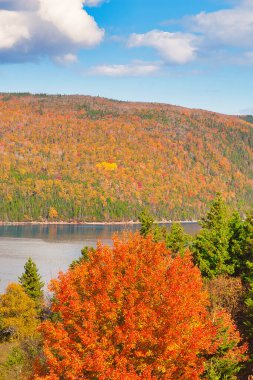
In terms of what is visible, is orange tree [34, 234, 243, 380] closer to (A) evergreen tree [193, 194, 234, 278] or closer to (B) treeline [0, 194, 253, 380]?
(B) treeline [0, 194, 253, 380]

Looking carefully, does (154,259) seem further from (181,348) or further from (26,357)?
(26,357)

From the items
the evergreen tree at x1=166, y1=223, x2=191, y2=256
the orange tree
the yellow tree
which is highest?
the evergreen tree at x1=166, y1=223, x2=191, y2=256

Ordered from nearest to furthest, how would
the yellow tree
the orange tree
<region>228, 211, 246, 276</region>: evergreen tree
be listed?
1. the orange tree
2. <region>228, 211, 246, 276</region>: evergreen tree
3. the yellow tree

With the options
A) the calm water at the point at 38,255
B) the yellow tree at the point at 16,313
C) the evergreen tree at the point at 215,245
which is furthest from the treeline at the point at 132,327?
the calm water at the point at 38,255

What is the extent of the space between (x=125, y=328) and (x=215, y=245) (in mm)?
26446

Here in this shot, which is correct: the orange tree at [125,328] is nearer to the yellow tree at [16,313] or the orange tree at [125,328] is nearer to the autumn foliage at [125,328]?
the autumn foliage at [125,328]

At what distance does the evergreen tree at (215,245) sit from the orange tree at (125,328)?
21293 mm

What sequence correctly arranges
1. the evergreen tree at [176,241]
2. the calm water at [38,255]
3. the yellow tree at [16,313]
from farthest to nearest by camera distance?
the calm water at [38,255]
the evergreen tree at [176,241]
the yellow tree at [16,313]

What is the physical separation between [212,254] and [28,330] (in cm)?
2172

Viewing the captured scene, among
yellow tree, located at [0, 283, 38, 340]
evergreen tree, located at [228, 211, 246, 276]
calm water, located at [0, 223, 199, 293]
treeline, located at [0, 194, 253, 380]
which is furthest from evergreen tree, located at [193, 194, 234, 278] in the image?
calm water, located at [0, 223, 199, 293]

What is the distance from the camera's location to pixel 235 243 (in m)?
49.7

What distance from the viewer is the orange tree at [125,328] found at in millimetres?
24500

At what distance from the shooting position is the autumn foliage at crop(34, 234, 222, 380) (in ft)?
80.4

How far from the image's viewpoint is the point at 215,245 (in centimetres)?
4972
